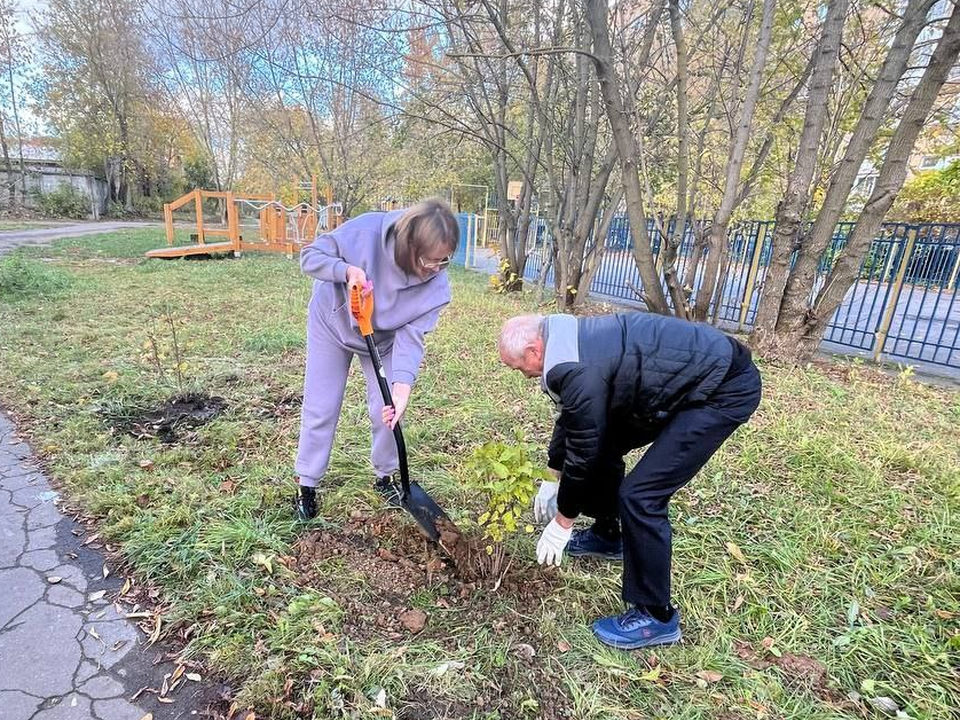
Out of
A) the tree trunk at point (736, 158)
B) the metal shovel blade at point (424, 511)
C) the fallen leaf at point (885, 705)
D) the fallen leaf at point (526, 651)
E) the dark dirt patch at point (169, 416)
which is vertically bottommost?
the fallen leaf at point (526, 651)

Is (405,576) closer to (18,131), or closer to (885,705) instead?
(885,705)

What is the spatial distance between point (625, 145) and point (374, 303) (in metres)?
4.18

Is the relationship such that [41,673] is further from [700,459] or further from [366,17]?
[366,17]

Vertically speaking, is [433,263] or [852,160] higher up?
[852,160]

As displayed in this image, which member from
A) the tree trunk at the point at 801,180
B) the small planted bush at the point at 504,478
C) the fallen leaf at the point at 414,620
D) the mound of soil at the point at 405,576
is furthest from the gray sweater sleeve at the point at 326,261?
the tree trunk at the point at 801,180

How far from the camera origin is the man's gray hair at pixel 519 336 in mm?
1710

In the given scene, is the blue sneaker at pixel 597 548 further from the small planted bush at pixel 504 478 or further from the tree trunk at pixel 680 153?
the tree trunk at pixel 680 153

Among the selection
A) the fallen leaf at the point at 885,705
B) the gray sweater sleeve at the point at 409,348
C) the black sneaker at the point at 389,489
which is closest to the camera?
the fallen leaf at the point at 885,705

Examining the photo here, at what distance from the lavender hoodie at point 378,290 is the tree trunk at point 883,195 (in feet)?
14.3

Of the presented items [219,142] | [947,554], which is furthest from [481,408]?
[219,142]

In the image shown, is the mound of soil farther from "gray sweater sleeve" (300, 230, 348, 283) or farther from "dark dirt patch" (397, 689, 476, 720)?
"gray sweater sleeve" (300, 230, 348, 283)

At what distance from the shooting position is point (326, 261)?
6.58 ft

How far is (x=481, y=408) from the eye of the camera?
3689 mm

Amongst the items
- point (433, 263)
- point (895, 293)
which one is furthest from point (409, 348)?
point (895, 293)
